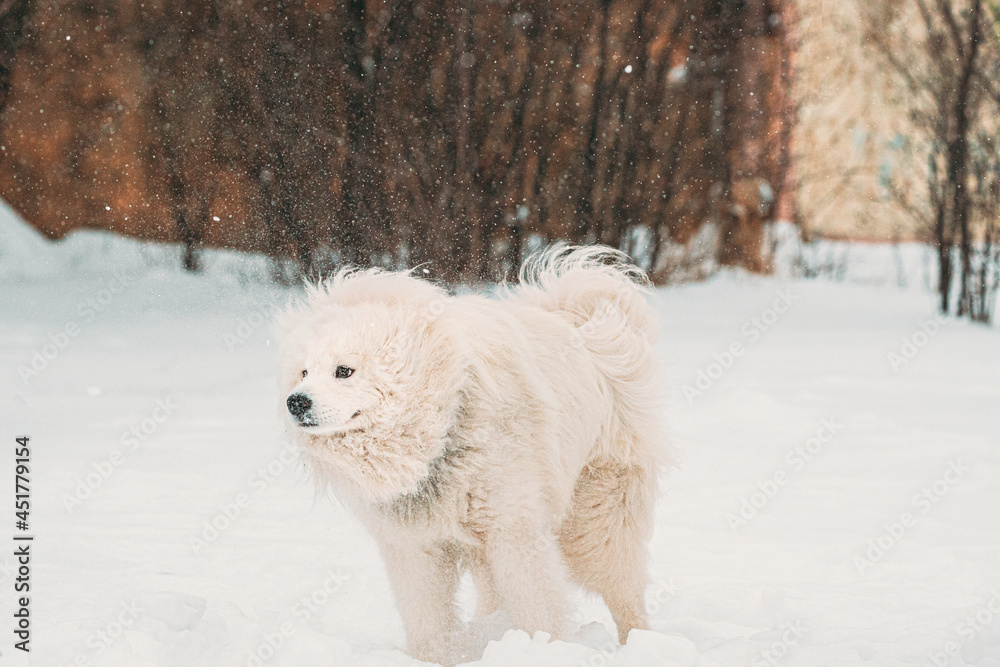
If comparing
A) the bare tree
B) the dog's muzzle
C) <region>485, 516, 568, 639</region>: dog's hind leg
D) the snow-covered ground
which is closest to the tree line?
the snow-covered ground

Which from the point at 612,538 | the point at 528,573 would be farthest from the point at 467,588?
the point at 528,573

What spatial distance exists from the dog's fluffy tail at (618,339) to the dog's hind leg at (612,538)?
90 millimetres

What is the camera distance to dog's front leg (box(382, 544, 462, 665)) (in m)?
2.99

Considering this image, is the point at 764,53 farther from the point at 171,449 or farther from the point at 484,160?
the point at 171,449

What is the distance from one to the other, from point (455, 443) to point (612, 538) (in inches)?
33.5

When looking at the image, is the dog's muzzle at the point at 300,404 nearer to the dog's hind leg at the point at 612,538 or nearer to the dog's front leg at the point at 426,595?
the dog's front leg at the point at 426,595

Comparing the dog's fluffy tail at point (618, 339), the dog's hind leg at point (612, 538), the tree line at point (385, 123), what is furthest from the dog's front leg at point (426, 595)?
the tree line at point (385, 123)

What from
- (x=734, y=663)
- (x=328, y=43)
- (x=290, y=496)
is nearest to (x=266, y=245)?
(x=328, y=43)

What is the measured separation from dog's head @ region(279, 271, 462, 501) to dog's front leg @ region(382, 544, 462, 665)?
29 centimetres

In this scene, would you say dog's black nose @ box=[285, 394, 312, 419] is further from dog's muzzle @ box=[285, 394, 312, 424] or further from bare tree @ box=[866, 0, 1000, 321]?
bare tree @ box=[866, 0, 1000, 321]

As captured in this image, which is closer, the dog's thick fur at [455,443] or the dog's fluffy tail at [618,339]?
the dog's thick fur at [455,443]

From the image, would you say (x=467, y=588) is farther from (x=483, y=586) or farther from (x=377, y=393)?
(x=377, y=393)

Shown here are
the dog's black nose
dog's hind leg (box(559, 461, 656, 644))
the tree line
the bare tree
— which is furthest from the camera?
the bare tree

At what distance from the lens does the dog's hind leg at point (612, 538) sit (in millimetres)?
3320
